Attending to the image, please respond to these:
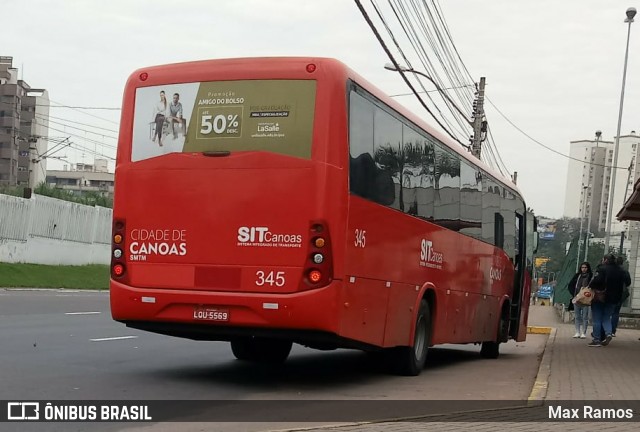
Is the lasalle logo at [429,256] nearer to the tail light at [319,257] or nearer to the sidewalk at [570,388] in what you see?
the sidewalk at [570,388]

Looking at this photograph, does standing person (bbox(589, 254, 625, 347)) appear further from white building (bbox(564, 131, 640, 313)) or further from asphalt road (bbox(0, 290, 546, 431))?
white building (bbox(564, 131, 640, 313))

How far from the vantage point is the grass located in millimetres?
33219

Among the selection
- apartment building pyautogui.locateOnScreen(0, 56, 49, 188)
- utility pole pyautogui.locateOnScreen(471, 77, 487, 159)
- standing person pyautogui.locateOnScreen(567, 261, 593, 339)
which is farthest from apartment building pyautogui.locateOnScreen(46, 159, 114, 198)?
standing person pyautogui.locateOnScreen(567, 261, 593, 339)

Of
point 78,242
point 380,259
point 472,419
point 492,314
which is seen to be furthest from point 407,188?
point 78,242

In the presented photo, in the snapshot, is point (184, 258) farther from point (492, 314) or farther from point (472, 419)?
point (492, 314)

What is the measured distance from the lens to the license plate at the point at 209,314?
31.7ft

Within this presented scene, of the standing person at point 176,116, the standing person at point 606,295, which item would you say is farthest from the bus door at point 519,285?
the standing person at point 176,116

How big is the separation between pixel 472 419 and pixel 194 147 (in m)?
4.26

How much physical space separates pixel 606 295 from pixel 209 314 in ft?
36.8

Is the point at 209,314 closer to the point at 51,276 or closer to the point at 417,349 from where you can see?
the point at 417,349

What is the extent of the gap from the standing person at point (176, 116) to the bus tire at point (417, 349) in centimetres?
411

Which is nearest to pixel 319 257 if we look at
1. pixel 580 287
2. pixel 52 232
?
pixel 580 287

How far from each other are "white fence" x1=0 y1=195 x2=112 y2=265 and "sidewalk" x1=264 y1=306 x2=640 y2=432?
24.4 metres

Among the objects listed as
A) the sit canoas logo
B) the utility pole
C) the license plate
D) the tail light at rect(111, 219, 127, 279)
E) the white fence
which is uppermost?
the utility pole
